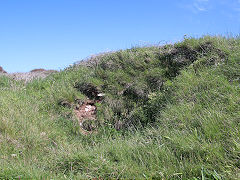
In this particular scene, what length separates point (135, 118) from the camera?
686cm

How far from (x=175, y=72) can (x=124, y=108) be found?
6.05ft

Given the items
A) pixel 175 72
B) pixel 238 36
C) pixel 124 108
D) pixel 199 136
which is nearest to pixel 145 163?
pixel 199 136

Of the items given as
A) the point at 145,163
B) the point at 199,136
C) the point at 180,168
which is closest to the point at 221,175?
the point at 180,168

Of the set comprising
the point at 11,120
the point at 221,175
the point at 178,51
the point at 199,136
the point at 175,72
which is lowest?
the point at 221,175

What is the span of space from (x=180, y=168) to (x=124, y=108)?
3850 mm

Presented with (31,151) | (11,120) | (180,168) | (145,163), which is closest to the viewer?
(180,168)

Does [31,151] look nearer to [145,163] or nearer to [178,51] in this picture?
[145,163]

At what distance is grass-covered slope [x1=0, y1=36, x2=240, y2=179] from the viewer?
3.86 metres

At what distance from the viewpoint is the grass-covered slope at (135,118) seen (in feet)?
12.6

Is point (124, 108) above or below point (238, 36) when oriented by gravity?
below

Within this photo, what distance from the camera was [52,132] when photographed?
21.0ft

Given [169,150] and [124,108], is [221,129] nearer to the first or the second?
[169,150]

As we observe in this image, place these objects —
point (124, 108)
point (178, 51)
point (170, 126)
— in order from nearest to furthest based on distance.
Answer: point (170, 126) < point (124, 108) < point (178, 51)

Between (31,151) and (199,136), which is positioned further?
(31,151)
